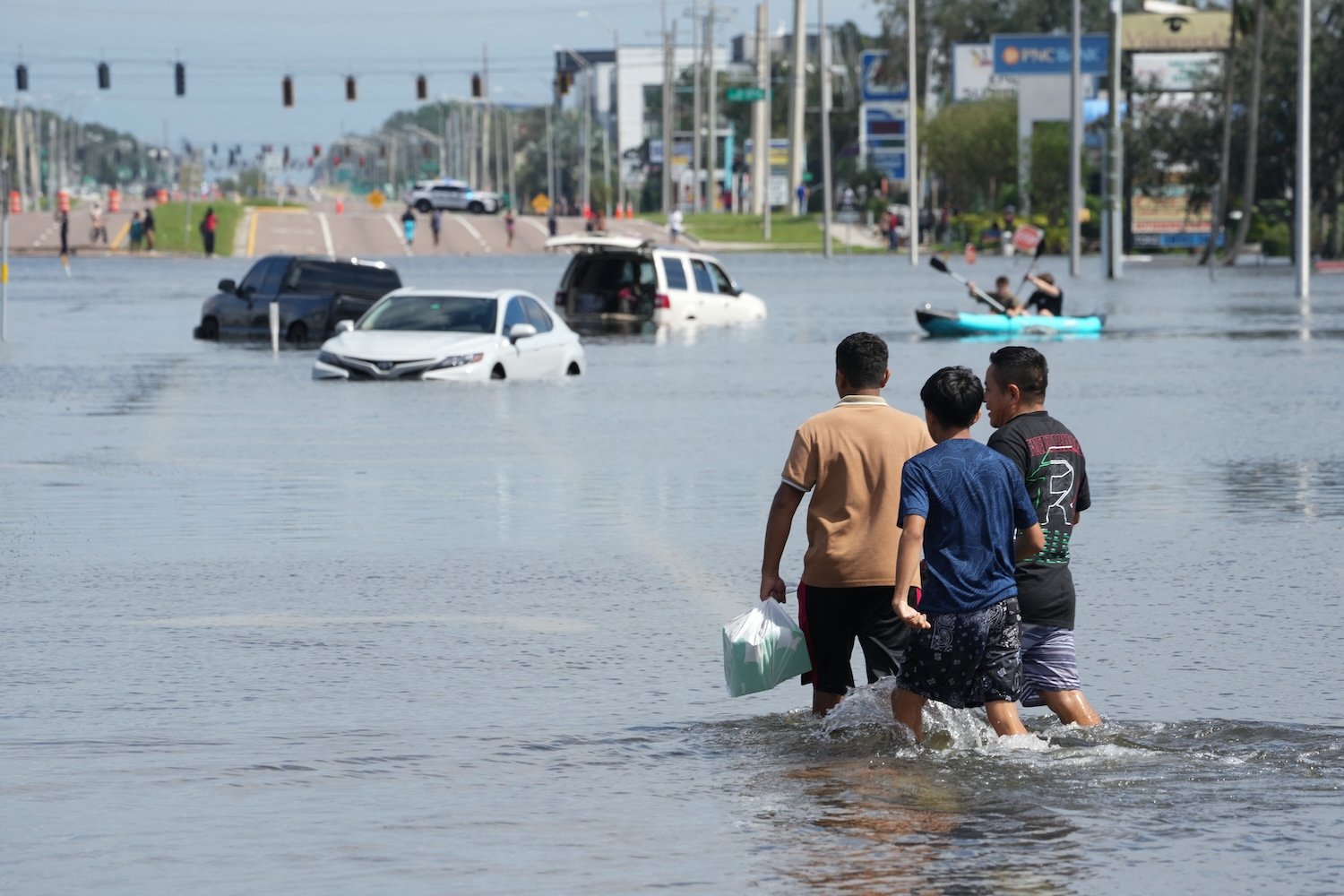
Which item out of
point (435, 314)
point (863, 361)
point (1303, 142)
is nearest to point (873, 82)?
point (1303, 142)

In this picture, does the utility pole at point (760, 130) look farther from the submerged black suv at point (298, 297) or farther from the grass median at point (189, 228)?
the submerged black suv at point (298, 297)

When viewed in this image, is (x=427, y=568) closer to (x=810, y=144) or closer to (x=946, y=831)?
(x=946, y=831)

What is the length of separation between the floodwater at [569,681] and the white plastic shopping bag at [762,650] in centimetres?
26

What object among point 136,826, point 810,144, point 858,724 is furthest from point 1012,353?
point 810,144

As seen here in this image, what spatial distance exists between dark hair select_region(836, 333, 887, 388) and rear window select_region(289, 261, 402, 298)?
2954cm

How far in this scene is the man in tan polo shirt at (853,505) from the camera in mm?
7617

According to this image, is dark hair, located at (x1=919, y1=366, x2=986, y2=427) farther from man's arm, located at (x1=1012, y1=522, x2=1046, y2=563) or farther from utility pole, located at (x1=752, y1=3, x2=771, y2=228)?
utility pole, located at (x1=752, y1=3, x2=771, y2=228)

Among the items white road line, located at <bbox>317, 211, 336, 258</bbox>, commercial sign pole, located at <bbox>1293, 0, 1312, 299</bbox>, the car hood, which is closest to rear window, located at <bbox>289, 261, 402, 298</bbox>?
the car hood

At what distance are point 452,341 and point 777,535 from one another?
19211 mm

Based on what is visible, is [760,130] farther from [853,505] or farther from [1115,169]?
[853,505]

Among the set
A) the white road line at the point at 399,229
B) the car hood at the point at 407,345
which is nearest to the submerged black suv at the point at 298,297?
the car hood at the point at 407,345

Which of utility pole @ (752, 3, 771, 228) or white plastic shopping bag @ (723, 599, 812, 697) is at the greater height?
utility pole @ (752, 3, 771, 228)

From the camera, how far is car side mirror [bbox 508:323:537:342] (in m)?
26.7

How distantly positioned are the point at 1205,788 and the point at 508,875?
221cm
